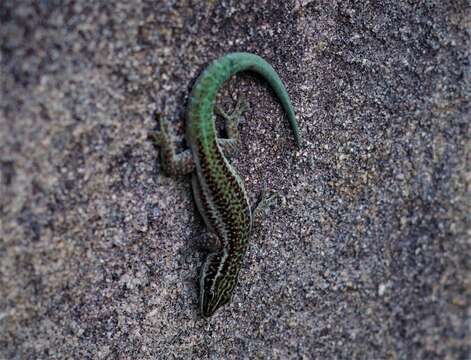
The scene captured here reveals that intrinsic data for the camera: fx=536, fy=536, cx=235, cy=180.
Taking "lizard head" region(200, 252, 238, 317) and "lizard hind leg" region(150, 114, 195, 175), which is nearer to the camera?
"lizard hind leg" region(150, 114, 195, 175)

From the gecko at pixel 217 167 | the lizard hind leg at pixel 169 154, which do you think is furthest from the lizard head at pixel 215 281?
the lizard hind leg at pixel 169 154

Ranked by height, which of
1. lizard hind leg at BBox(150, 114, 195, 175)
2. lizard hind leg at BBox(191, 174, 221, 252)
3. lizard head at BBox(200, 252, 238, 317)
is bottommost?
lizard head at BBox(200, 252, 238, 317)

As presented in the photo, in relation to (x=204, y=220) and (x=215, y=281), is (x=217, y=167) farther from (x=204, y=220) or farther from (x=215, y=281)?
(x=215, y=281)

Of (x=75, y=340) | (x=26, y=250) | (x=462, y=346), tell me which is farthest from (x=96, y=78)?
(x=462, y=346)

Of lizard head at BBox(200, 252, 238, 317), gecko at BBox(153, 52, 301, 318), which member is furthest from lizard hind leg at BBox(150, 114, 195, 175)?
lizard head at BBox(200, 252, 238, 317)

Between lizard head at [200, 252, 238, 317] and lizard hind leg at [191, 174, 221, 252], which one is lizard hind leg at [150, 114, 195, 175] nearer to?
lizard hind leg at [191, 174, 221, 252]

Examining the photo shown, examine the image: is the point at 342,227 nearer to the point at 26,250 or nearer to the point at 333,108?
the point at 333,108

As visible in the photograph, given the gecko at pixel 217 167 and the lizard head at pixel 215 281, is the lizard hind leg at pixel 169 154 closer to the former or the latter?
the gecko at pixel 217 167
